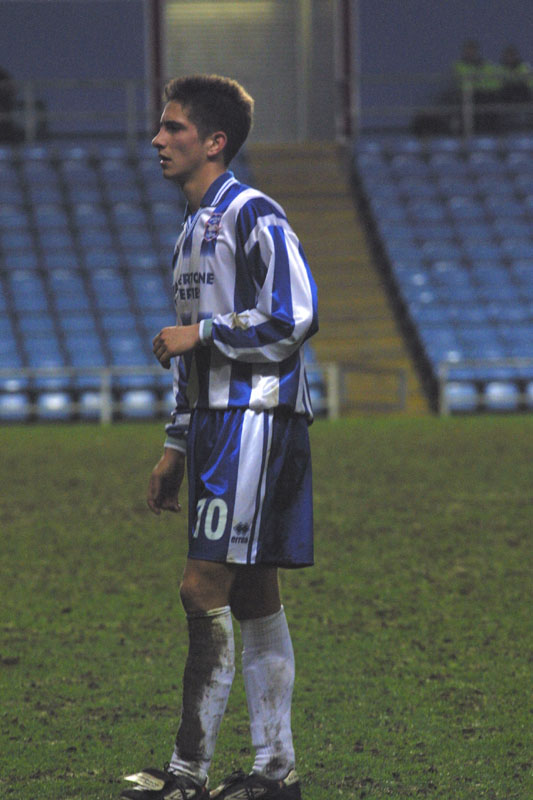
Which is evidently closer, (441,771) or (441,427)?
(441,771)

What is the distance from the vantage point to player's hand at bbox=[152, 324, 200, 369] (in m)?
2.63

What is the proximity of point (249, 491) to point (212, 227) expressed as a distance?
1.98 feet

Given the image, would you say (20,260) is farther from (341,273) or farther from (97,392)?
(341,273)

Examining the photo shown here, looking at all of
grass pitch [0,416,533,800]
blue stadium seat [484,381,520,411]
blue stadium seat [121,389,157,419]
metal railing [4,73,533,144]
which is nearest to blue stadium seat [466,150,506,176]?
metal railing [4,73,533,144]

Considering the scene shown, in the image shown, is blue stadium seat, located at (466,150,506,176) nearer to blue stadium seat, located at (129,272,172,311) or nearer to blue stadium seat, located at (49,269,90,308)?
blue stadium seat, located at (129,272,172,311)

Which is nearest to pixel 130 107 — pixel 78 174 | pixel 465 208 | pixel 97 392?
pixel 78 174

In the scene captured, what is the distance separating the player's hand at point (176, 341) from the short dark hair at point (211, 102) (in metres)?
0.47

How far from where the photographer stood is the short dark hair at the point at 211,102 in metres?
2.77

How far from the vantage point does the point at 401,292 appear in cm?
1847

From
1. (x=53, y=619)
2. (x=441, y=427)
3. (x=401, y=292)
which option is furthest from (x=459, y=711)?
(x=401, y=292)

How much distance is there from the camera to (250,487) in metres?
2.64

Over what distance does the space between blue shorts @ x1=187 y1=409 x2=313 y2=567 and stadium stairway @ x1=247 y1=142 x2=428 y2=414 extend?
13.9m

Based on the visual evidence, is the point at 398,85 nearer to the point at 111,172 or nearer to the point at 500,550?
the point at 111,172

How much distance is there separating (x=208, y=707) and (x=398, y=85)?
20.9 m
